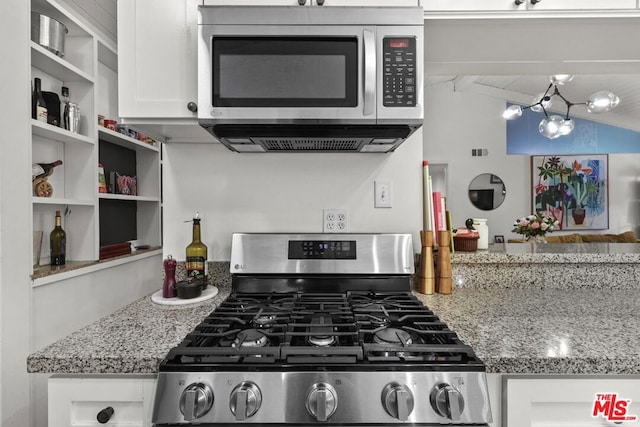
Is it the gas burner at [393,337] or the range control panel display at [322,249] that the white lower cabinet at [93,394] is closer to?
the gas burner at [393,337]

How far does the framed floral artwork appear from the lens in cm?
625

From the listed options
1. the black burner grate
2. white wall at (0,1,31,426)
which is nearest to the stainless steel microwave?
the black burner grate

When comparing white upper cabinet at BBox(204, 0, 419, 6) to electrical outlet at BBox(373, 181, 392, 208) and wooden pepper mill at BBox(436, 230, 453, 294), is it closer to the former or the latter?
electrical outlet at BBox(373, 181, 392, 208)

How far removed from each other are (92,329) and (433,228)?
4.26 feet

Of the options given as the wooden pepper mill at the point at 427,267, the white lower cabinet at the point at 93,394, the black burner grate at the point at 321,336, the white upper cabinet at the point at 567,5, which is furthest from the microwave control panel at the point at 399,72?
the white lower cabinet at the point at 93,394

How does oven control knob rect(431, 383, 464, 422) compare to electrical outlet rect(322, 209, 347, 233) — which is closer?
oven control knob rect(431, 383, 464, 422)

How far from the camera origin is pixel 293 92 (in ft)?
3.85

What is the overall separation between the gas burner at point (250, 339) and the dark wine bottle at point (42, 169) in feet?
6.40

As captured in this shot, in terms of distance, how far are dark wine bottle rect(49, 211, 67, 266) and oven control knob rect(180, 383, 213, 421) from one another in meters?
2.00

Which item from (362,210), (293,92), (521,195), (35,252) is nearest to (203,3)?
(293,92)

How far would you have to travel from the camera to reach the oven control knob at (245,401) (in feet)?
2.58

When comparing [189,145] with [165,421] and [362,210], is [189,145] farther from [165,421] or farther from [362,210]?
[165,421]

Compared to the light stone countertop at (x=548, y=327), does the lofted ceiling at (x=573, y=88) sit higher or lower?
higher

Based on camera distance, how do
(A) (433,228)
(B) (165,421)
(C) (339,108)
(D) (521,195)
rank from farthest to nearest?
(D) (521,195)
(A) (433,228)
(C) (339,108)
(B) (165,421)
